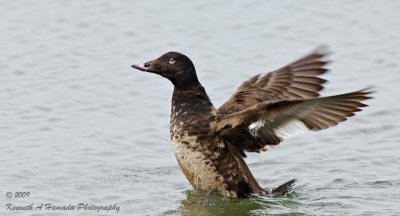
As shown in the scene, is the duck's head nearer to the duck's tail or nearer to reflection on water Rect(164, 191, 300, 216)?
reflection on water Rect(164, 191, 300, 216)

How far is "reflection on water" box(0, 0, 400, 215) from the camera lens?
948 cm

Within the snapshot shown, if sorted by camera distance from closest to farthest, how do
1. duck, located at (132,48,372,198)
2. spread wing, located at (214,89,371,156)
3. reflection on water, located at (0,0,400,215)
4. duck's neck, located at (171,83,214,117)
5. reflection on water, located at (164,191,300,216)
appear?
spread wing, located at (214,89,371,156) < duck, located at (132,48,372,198) < reflection on water, located at (164,191,300,216) < duck's neck, located at (171,83,214,117) < reflection on water, located at (0,0,400,215)

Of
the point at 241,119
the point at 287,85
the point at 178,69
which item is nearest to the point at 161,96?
the point at 178,69

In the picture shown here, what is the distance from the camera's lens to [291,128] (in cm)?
864

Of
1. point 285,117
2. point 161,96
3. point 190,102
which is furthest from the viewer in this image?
point 161,96

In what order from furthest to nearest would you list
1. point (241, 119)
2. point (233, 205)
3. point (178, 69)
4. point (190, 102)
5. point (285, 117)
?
point (178, 69)
point (190, 102)
point (233, 205)
point (241, 119)
point (285, 117)

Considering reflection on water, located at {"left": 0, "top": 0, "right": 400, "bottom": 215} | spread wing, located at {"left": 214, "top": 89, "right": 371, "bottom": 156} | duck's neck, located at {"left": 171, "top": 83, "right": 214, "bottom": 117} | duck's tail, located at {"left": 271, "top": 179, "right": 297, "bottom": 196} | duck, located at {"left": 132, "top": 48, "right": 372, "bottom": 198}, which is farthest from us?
reflection on water, located at {"left": 0, "top": 0, "right": 400, "bottom": 215}

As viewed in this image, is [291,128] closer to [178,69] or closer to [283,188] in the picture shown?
[283,188]

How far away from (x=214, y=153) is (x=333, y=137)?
261 centimetres

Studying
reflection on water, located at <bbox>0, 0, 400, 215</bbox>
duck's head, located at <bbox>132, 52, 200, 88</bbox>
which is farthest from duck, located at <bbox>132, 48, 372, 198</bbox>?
reflection on water, located at <bbox>0, 0, 400, 215</bbox>

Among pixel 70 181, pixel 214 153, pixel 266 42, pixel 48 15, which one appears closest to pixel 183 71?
pixel 214 153

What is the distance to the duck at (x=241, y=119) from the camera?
844cm

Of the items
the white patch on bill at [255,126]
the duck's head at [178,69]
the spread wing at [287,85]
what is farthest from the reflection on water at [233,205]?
the duck's head at [178,69]

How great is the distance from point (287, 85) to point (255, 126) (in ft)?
3.43
